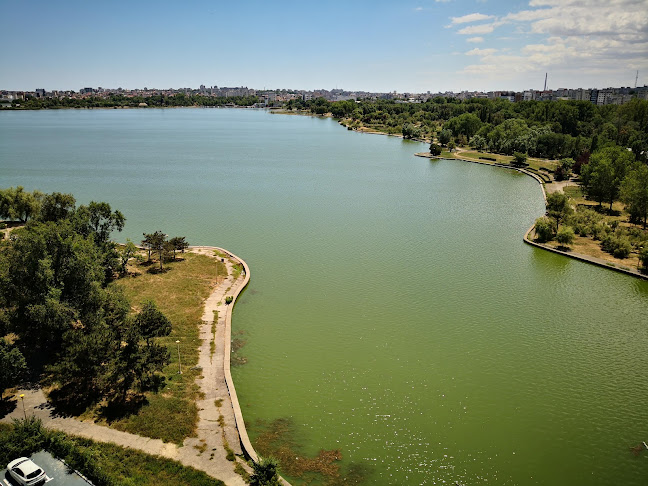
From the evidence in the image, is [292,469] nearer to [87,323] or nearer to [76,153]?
[87,323]

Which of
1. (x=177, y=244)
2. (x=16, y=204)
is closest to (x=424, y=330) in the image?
(x=177, y=244)

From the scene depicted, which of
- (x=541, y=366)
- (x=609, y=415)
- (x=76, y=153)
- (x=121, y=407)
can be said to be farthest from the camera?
(x=76, y=153)

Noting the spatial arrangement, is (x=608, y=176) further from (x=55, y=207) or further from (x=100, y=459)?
(x=55, y=207)

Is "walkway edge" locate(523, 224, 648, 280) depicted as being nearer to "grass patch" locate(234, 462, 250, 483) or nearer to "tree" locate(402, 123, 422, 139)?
"grass patch" locate(234, 462, 250, 483)

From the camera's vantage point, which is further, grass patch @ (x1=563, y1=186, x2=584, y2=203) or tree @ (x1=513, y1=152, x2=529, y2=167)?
tree @ (x1=513, y1=152, x2=529, y2=167)

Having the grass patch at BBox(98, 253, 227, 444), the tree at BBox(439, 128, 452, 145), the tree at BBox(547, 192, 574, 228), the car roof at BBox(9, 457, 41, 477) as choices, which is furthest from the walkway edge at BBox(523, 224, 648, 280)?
the tree at BBox(439, 128, 452, 145)

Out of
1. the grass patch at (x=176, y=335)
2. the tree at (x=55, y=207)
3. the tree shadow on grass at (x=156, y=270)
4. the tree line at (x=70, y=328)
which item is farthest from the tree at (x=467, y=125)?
the tree line at (x=70, y=328)

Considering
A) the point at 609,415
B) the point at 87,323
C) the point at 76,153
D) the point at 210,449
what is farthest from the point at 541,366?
the point at 76,153
